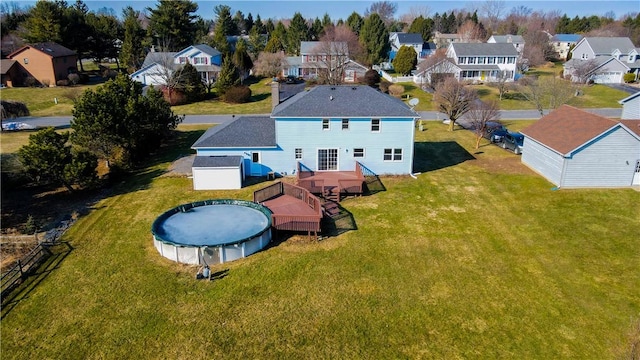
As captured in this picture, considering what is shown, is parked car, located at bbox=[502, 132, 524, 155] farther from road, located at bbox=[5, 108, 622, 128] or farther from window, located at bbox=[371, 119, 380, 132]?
window, located at bbox=[371, 119, 380, 132]

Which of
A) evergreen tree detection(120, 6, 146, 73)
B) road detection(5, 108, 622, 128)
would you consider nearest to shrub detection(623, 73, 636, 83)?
road detection(5, 108, 622, 128)

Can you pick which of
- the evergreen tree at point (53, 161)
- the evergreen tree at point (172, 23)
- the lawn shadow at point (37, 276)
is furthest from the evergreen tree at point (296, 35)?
the lawn shadow at point (37, 276)

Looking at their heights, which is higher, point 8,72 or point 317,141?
point 8,72

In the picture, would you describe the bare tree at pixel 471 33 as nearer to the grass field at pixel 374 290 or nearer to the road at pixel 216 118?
the road at pixel 216 118

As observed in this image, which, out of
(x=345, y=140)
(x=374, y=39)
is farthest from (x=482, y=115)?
(x=374, y=39)

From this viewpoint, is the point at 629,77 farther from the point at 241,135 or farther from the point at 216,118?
the point at 241,135

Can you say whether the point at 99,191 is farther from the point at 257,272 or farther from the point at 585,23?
the point at 585,23

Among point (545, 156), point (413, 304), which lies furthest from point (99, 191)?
point (545, 156)
